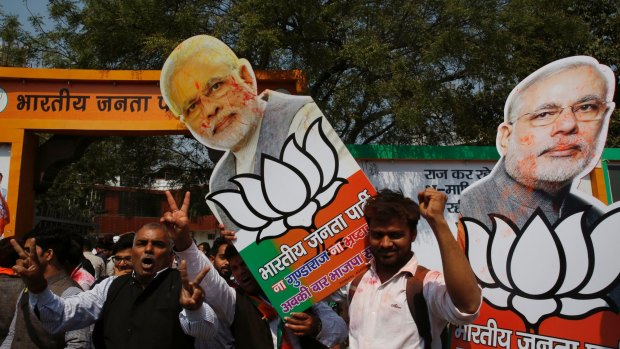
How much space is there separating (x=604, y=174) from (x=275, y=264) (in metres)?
2.32

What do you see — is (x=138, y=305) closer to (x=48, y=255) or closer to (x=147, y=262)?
(x=147, y=262)

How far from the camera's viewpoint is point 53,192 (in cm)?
1438

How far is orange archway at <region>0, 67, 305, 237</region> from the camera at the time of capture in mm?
6988

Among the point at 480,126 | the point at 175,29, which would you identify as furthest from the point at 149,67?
the point at 480,126

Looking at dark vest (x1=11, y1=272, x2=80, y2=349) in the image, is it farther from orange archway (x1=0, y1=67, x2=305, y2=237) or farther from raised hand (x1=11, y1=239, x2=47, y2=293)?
orange archway (x1=0, y1=67, x2=305, y2=237)

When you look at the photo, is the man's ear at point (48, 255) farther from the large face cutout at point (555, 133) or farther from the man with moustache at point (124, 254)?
the large face cutout at point (555, 133)

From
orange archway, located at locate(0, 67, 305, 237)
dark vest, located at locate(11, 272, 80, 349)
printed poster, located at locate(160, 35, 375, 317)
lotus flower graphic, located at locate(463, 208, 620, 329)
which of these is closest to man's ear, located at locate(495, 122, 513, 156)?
lotus flower graphic, located at locate(463, 208, 620, 329)

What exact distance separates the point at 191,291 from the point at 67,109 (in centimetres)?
561

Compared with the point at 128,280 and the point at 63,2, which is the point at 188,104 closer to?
the point at 128,280

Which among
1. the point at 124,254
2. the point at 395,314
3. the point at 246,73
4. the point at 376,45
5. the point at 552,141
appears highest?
the point at 376,45

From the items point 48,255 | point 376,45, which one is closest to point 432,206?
point 48,255

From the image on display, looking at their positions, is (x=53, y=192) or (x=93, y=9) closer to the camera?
(x=93, y=9)

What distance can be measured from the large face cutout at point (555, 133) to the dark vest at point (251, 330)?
4.15 feet

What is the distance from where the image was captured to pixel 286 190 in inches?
107
